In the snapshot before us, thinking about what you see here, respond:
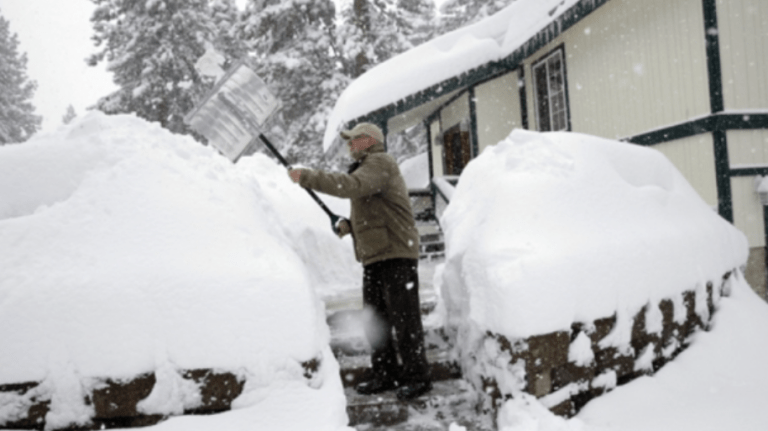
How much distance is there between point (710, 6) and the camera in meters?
→ 5.59

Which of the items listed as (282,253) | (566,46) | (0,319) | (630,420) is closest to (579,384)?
(630,420)

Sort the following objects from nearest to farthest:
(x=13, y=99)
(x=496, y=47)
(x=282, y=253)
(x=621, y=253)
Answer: (x=282, y=253) → (x=621, y=253) → (x=496, y=47) → (x=13, y=99)

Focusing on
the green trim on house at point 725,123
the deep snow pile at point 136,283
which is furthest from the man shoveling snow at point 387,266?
the green trim on house at point 725,123

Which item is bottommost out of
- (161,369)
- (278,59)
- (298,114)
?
(161,369)

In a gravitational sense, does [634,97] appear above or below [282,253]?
above

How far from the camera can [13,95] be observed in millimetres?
27000

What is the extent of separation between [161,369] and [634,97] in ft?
23.8

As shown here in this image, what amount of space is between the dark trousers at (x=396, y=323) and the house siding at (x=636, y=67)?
15.9ft

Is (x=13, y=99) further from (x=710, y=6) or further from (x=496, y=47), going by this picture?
(x=710, y=6)

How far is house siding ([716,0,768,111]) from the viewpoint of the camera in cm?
561

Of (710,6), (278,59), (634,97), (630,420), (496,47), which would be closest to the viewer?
(630,420)

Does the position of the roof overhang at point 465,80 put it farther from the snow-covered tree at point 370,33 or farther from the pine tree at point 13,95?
the pine tree at point 13,95

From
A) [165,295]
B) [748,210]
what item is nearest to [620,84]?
[748,210]

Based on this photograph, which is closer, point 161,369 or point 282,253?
point 161,369
